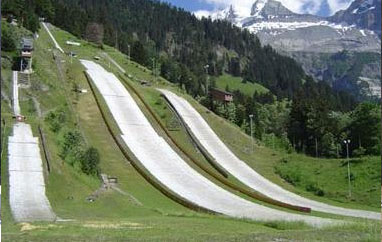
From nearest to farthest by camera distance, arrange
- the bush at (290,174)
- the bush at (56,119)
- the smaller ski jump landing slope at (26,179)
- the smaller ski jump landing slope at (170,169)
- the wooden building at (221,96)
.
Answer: the smaller ski jump landing slope at (26,179)
the smaller ski jump landing slope at (170,169)
the bush at (56,119)
the bush at (290,174)
the wooden building at (221,96)

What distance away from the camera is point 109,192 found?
46.2m

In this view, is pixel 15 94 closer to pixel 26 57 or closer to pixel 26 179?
pixel 26 57

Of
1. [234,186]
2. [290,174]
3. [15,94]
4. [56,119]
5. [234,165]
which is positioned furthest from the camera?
[234,165]

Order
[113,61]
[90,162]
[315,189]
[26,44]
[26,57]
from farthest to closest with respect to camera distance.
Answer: [113,61], [26,57], [26,44], [315,189], [90,162]

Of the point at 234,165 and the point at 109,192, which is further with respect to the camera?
the point at 234,165

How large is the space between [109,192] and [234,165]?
2272 centimetres

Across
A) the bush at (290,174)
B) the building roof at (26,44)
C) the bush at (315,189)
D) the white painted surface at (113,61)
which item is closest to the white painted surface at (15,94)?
the building roof at (26,44)

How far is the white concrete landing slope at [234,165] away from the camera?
51.0m

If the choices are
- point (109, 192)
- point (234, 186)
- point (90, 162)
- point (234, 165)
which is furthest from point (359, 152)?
point (109, 192)

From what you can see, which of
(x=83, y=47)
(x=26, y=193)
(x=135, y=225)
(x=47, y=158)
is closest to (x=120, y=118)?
(x=47, y=158)

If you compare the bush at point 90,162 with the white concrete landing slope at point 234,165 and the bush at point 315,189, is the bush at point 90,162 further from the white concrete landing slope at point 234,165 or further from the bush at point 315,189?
the bush at point 315,189

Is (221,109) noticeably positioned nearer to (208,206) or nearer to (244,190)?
(244,190)

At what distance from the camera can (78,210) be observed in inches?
1443

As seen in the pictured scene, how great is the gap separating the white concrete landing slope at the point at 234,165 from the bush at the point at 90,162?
15.6 m
